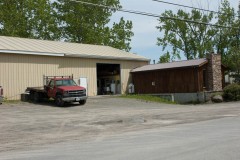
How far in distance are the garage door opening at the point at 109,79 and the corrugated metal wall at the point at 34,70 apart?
137 inches

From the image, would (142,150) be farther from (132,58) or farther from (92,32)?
(92,32)

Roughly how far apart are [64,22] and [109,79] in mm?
23715

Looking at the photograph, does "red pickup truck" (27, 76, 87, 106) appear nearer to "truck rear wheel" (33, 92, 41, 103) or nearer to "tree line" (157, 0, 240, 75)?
"truck rear wheel" (33, 92, 41, 103)

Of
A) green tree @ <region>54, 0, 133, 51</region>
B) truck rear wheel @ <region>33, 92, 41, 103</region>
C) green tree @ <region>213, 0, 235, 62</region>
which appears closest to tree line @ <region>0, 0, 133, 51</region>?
green tree @ <region>54, 0, 133, 51</region>

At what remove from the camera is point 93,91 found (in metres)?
39.3

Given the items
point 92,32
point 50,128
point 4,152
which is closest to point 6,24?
point 92,32

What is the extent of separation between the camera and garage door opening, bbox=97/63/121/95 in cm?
4308

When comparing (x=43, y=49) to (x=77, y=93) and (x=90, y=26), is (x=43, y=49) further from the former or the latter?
(x=90, y=26)

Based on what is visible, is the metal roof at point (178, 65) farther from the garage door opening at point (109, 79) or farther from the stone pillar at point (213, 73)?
the garage door opening at point (109, 79)

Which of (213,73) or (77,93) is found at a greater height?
(213,73)

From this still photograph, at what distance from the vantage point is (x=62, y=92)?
93.6ft

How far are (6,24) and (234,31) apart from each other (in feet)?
110

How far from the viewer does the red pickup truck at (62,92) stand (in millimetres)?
28438

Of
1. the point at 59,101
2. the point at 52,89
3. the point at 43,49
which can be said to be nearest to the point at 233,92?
the point at 59,101
